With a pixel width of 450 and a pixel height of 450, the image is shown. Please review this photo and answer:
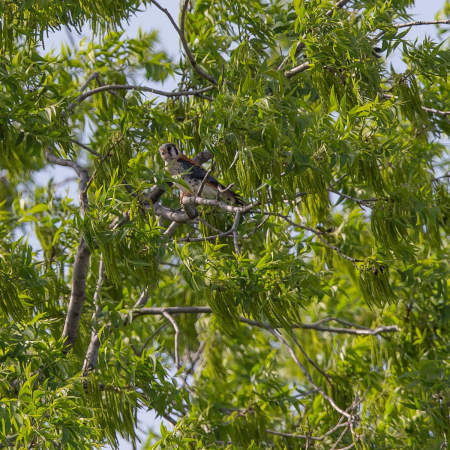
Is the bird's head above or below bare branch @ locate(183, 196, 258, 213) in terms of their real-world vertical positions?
above

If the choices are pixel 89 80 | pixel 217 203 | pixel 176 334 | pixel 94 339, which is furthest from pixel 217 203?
pixel 89 80

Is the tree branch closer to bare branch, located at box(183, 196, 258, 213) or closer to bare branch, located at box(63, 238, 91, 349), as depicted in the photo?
bare branch, located at box(183, 196, 258, 213)

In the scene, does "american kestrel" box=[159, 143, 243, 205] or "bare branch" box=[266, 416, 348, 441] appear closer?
"bare branch" box=[266, 416, 348, 441]

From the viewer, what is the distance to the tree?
3332mm

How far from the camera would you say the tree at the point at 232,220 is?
3.33 meters

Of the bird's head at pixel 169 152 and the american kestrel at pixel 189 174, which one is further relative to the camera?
the bird's head at pixel 169 152

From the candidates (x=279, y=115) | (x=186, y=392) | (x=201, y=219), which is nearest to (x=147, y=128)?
(x=201, y=219)

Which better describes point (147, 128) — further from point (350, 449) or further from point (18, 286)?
point (350, 449)

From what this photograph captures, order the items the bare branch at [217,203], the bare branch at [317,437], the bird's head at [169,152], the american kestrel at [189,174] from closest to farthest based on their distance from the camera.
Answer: the bare branch at [217,203] < the bare branch at [317,437] < the american kestrel at [189,174] < the bird's head at [169,152]

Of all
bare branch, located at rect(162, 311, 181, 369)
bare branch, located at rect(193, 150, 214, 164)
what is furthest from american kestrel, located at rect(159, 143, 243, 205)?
bare branch, located at rect(162, 311, 181, 369)

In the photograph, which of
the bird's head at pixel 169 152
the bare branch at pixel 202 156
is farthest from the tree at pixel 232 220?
the bird's head at pixel 169 152

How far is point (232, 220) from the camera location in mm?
4367

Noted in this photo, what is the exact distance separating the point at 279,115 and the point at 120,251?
1.01 meters

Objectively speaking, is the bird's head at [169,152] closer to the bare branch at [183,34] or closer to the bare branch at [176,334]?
the bare branch at [176,334]
